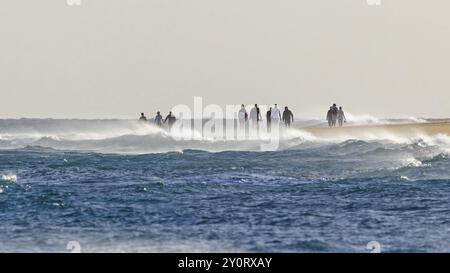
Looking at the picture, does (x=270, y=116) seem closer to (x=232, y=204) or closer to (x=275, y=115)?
(x=275, y=115)

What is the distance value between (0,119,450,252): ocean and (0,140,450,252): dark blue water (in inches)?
1.2

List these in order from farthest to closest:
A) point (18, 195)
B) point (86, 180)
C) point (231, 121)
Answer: point (231, 121)
point (86, 180)
point (18, 195)

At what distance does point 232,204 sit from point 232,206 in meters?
0.42

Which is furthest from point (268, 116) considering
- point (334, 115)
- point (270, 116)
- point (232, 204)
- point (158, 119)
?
point (232, 204)

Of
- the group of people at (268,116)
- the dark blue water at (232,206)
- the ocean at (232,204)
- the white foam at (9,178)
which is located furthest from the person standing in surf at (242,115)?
the white foam at (9,178)

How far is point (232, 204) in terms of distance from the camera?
947 inches

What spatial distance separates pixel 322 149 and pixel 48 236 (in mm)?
32497

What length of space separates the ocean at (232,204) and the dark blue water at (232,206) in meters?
0.03

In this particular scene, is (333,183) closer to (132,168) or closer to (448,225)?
(448,225)

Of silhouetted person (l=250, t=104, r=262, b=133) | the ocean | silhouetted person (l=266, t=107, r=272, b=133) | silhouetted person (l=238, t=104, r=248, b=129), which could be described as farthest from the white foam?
silhouetted person (l=266, t=107, r=272, b=133)

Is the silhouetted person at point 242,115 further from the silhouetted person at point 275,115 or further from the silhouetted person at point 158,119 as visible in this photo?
the silhouetted person at point 158,119

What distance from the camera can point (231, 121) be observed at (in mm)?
77688
